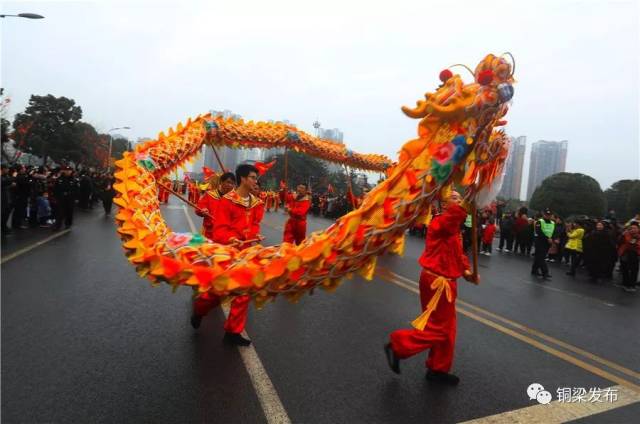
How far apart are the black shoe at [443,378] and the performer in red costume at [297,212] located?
4993 mm

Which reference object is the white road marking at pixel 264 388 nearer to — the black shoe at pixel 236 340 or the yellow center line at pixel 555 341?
the black shoe at pixel 236 340

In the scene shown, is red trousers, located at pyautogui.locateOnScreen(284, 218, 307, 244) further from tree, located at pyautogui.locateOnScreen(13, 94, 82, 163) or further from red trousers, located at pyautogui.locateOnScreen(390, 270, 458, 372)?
tree, located at pyautogui.locateOnScreen(13, 94, 82, 163)

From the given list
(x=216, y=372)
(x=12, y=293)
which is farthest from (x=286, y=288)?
(x=12, y=293)

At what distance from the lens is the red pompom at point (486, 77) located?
2.52 m

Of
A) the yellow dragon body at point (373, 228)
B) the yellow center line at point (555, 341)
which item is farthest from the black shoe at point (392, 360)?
the yellow center line at point (555, 341)

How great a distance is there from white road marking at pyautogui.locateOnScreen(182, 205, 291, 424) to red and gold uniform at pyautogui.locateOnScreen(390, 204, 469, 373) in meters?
1.02

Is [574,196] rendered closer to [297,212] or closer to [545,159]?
[297,212]

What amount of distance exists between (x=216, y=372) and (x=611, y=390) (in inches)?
126

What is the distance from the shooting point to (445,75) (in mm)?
2691

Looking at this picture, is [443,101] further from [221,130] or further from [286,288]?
[221,130]

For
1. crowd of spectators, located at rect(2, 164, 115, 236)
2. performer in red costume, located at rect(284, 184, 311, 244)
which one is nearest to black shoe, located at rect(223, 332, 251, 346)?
performer in red costume, located at rect(284, 184, 311, 244)

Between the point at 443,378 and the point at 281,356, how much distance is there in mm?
1356

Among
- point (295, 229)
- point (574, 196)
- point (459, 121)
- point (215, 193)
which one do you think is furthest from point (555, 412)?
point (574, 196)

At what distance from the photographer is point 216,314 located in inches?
186
